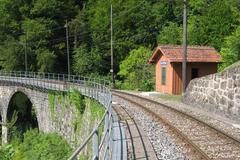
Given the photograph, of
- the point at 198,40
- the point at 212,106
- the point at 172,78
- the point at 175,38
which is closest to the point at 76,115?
the point at 172,78

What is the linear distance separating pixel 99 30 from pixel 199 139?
5536 centimetres

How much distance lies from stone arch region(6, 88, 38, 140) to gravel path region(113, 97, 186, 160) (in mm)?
31455

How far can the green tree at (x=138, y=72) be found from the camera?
4289 centimetres

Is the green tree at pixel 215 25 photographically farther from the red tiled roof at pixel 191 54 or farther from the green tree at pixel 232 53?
the red tiled roof at pixel 191 54

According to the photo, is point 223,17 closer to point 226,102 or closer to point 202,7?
point 202,7

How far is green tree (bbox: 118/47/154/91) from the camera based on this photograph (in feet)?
141

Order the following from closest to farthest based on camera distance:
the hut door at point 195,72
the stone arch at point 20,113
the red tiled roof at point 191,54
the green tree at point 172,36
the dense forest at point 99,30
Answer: the red tiled roof at point 191,54
the hut door at point 195,72
the stone arch at point 20,113
the dense forest at point 99,30
the green tree at point 172,36

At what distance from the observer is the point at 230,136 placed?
42.5ft

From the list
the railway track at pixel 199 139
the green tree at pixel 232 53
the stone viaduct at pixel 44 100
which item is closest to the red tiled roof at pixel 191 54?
the green tree at pixel 232 53

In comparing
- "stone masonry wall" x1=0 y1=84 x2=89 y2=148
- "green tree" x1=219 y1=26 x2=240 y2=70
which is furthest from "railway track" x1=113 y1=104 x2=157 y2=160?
"green tree" x1=219 y1=26 x2=240 y2=70

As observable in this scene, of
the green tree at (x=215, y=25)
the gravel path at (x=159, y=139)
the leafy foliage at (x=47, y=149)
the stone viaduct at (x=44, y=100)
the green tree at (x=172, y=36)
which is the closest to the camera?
the gravel path at (x=159, y=139)

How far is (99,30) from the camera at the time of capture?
67.0 meters

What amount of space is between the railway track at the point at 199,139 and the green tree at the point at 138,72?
24247 mm

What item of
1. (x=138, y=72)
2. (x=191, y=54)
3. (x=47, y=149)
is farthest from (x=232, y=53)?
(x=47, y=149)
